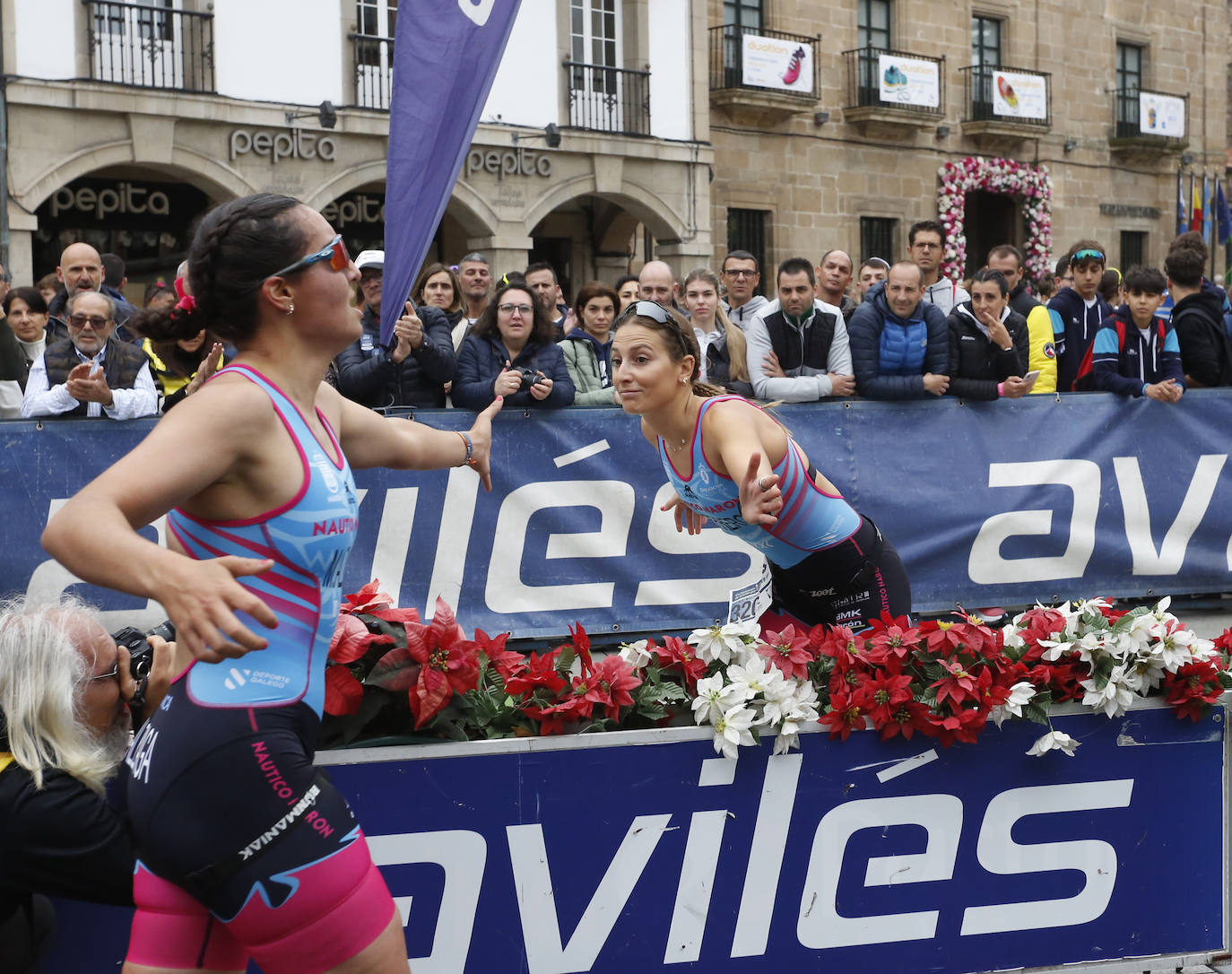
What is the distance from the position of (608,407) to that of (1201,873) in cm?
464

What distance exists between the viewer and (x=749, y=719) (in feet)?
11.2

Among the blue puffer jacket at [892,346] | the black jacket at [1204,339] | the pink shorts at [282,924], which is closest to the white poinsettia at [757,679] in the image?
the pink shorts at [282,924]

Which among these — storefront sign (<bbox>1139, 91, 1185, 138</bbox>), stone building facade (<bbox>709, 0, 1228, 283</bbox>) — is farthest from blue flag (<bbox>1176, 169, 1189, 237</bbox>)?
storefront sign (<bbox>1139, 91, 1185, 138</bbox>)

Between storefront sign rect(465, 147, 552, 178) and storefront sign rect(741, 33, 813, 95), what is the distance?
481 centimetres

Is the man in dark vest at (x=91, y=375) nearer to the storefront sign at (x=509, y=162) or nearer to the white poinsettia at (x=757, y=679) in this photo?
the white poinsettia at (x=757, y=679)

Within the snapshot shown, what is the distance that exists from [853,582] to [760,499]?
91 centimetres

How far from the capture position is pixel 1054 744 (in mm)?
3607

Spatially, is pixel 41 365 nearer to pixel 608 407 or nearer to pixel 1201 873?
pixel 608 407

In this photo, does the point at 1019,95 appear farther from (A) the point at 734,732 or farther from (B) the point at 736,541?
(A) the point at 734,732

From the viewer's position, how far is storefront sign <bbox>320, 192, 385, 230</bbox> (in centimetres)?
2216

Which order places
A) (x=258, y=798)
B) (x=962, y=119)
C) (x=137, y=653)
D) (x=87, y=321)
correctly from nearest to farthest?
(x=258, y=798)
(x=137, y=653)
(x=87, y=321)
(x=962, y=119)

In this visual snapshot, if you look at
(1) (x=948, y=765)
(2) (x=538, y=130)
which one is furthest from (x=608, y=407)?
(2) (x=538, y=130)

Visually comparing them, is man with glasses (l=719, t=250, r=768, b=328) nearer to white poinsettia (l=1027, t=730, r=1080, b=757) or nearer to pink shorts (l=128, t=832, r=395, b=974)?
white poinsettia (l=1027, t=730, r=1080, b=757)

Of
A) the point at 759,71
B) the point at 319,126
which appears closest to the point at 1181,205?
the point at 759,71
